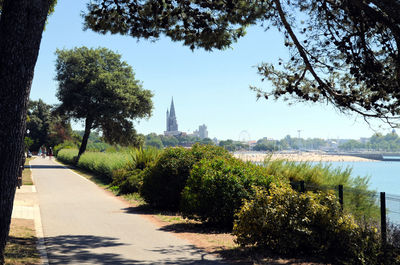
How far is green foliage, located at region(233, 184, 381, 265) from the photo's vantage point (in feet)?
24.3

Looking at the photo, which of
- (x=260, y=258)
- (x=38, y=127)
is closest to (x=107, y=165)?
(x=260, y=258)

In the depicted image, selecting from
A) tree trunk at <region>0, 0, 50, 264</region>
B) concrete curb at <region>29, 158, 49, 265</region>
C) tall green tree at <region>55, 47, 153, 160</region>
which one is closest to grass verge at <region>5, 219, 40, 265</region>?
concrete curb at <region>29, 158, 49, 265</region>

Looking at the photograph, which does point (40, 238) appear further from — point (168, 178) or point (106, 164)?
point (106, 164)

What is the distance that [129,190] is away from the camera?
18.2 m

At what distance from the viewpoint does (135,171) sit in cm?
1859

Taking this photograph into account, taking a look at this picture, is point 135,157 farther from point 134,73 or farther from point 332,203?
point 134,73

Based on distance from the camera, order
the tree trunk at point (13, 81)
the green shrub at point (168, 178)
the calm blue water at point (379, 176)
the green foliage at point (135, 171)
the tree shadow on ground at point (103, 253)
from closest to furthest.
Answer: the tree trunk at point (13, 81) < the tree shadow on ground at point (103, 253) < the green shrub at point (168, 178) < the calm blue water at point (379, 176) < the green foliage at point (135, 171)

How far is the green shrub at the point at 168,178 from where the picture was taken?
1269cm

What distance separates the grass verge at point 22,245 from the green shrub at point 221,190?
3786mm

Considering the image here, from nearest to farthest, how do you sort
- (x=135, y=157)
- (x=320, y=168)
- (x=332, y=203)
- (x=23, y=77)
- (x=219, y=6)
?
(x=23, y=77), (x=332, y=203), (x=219, y=6), (x=320, y=168), (x=135, y=157)

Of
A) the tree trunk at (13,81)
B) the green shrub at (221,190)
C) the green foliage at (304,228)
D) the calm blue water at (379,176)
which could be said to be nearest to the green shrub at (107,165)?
the green shrub at (221,190)

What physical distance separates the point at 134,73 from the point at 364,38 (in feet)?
139

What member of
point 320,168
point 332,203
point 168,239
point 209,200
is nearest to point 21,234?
point 168,239

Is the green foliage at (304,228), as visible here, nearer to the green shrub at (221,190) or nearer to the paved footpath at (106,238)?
the paved footpath at (106,238)
